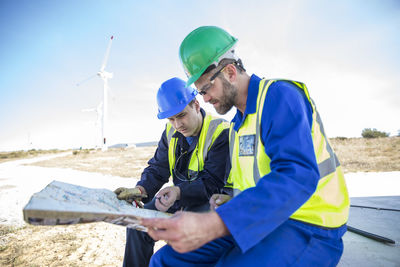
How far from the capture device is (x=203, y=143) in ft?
7.88

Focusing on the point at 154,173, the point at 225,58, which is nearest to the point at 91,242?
the point at 154,173

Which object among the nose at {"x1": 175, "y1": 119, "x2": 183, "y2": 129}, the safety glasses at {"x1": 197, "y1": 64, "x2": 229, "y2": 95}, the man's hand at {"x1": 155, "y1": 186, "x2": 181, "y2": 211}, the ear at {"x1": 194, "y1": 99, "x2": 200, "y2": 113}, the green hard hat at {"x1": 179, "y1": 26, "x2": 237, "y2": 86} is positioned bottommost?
the man's hand at {"x1": 155, "y1": 186, "x2": 181, "y2": 211}

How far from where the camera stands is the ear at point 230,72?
1517 mm

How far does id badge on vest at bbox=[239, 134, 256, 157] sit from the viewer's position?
1.30 m

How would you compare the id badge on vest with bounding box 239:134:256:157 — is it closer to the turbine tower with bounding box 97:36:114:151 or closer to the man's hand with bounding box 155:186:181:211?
the man's hand with bounding box 155:186:181:211

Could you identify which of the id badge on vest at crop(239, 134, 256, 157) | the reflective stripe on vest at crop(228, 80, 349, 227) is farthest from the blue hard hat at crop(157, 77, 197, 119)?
the reflective stripe on vest at crop(228, 80, 349, 227)

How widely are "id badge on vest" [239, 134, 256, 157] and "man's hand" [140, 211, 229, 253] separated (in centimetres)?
55

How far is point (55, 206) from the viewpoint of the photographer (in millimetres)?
896

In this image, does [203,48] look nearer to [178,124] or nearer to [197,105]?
[178,124]

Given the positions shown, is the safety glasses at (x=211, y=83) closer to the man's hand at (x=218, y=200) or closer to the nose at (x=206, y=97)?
the nose at (x=206, y=97)

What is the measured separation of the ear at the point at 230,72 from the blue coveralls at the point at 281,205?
0.41 m

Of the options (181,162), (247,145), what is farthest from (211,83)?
(181,162)

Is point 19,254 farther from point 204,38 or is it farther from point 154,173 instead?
point 204,38

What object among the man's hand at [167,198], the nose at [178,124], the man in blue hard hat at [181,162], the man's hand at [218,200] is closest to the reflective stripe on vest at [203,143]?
the man in blue hard hat at [181,162]
